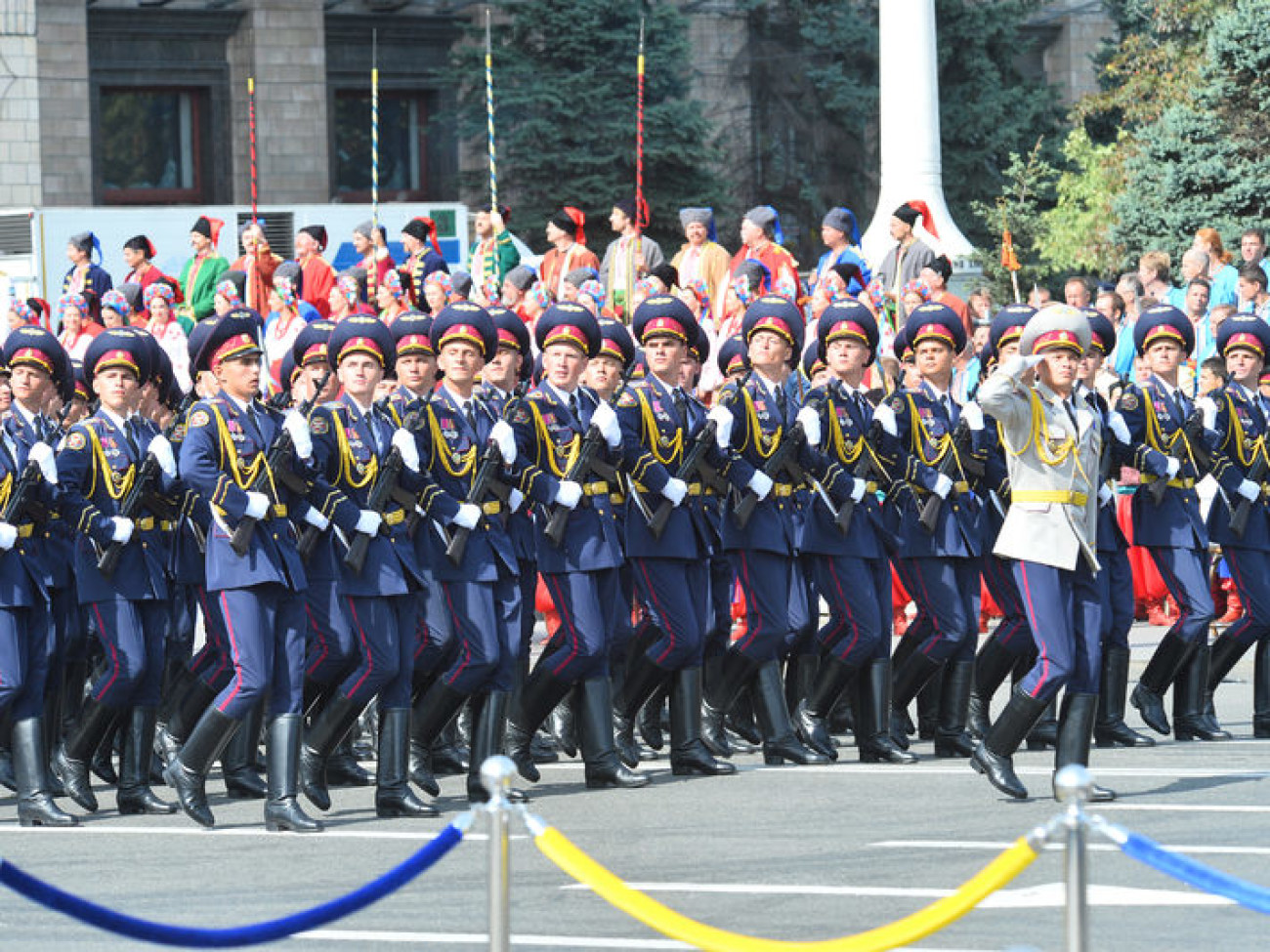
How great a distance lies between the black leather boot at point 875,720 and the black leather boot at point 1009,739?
4.44ft

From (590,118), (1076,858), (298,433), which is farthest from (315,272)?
(1076,858)

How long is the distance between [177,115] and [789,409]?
84.5 ft

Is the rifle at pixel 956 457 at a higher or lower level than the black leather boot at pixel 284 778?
higher

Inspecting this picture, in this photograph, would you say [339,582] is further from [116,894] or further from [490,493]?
[116,894]

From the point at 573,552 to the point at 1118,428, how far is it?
8.20ft

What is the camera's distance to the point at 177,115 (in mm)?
36438

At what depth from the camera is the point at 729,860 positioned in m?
9.30

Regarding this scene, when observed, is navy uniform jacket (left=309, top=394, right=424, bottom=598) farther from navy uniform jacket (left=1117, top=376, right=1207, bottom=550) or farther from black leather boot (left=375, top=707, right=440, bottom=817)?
navy uniform jacket (left=1117, top=376, right=1207, bottom=550)

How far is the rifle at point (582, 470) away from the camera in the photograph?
1112cm

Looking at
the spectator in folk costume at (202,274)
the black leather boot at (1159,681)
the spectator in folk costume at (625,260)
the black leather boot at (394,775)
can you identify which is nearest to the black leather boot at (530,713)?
the black leather boot at (394,775)

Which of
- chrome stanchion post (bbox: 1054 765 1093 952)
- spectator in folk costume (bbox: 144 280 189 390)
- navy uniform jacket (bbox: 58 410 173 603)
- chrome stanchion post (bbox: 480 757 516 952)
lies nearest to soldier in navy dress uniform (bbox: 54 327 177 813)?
navy uniform jacket (bbox: 58 410 173 603)

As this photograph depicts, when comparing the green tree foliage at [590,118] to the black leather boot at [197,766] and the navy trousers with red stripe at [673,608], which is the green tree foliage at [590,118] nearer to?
the navy trousers with red stripe at [673,608]

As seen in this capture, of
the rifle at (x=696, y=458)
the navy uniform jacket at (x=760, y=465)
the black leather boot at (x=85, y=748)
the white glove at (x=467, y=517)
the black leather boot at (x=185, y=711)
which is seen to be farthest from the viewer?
the navy uniform jacket at (x=760, y=465)

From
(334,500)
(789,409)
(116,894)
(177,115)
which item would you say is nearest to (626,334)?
(789,409)
